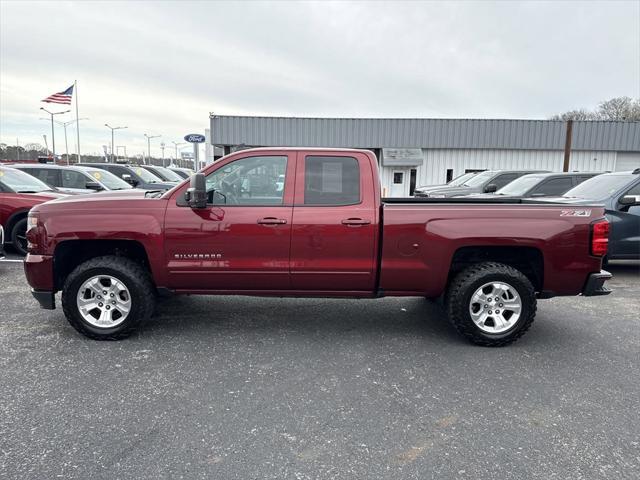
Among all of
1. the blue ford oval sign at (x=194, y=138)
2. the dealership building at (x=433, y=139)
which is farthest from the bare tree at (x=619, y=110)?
the blue ford oval sign at (x=194, y=138)

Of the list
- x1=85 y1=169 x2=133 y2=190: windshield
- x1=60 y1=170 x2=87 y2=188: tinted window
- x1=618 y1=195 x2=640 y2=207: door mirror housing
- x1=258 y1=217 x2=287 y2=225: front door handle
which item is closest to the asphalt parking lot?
x1=258 y1=217 x2=287 y2=225: front door handle

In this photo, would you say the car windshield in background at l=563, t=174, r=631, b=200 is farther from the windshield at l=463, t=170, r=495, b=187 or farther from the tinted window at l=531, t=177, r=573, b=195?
the windshield at l=463, t=170, r=495, b=187

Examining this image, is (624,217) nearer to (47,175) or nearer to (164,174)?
(47,175)

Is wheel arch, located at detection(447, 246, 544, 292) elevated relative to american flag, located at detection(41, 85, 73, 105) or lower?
lower

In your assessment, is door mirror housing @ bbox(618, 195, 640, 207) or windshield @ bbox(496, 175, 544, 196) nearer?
door mirror housing @ bbox(618, 195, 640, 207)

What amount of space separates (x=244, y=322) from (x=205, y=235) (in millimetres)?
1206

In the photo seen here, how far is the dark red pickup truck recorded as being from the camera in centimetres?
420

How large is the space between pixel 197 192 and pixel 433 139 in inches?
959

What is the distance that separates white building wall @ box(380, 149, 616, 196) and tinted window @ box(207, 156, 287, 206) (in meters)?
22.9

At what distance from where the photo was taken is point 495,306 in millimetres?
4305

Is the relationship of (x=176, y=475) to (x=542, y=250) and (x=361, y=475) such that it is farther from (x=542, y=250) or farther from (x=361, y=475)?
(x=542, y=250)

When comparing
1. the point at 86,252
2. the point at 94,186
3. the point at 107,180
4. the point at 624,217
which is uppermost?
the point at 107,180

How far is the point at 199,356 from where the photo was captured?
158 inches

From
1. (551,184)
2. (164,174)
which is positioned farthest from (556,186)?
(164,174)
